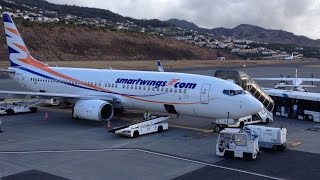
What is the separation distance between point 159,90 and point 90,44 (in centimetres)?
10277

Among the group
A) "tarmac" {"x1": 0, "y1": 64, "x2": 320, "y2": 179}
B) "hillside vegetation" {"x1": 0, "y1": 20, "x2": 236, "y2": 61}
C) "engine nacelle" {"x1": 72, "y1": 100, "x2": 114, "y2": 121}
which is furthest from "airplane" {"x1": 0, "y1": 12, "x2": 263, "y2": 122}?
"hillside vegetation" {"x1": 0, "y1": 20, "x2": 236, "y2": 61}

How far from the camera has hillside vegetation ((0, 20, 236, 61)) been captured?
373 ft

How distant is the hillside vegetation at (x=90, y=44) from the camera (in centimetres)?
11362

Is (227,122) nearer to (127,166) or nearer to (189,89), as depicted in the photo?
(189,89)

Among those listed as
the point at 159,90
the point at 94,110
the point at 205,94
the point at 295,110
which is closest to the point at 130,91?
the point at 159,90

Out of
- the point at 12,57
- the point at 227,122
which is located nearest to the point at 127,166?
the point at 227,122

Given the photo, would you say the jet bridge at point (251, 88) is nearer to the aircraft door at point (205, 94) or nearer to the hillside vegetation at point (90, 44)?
the aircraft door at point (205, 94)

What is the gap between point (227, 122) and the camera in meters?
25.6

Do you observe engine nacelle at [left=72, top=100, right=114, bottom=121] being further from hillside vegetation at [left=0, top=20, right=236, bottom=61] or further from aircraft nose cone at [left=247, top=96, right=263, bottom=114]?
hillside vegetation at [left=0, top=20, right=236, bottom=61]

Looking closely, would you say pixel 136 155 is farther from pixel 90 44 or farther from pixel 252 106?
pixel 90 44

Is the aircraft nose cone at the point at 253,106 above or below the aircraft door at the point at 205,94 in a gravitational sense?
below

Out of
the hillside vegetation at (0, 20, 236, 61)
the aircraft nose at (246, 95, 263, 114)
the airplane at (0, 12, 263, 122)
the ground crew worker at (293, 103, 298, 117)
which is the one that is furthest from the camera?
the hillside vegetation at (0, 20, 236, 61)

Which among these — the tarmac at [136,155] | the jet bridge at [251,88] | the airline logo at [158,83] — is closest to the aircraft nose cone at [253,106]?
the tarmac at [136,155]

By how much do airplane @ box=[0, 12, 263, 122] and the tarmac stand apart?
Result: 4.96 feet
